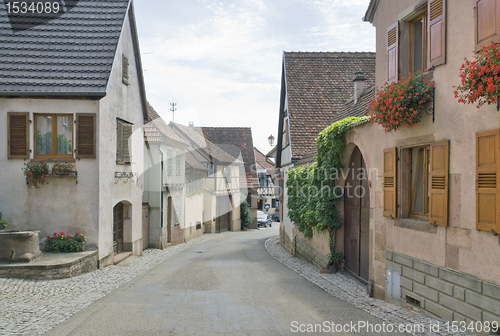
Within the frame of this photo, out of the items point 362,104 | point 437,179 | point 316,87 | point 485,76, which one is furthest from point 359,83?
point 485,76

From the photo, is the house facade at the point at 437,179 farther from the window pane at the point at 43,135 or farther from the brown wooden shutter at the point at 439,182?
the window pane at the point at 43,135

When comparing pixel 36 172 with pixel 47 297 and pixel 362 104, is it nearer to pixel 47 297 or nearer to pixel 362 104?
pixel 47 297

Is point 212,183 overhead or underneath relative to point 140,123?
underneath

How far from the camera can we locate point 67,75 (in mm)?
12633

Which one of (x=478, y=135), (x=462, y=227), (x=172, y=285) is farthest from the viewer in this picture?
(x=172, y=285)

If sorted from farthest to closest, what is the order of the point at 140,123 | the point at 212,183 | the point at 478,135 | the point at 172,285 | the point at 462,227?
the point at 212,183, the point at 140,123, the point at 172,285, the point at 462,227, the point at 478,135

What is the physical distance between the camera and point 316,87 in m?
20.7

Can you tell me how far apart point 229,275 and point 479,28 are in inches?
353

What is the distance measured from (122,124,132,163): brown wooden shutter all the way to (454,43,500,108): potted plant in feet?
38.2

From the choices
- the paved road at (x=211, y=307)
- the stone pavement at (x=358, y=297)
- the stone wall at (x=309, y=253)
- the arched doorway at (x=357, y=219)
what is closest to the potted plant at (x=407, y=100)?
the stone pavement at (x=358, y=297)

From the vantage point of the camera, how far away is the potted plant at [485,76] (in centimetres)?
531

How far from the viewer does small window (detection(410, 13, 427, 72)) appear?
→ 8.38m

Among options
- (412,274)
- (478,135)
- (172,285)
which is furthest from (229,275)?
(478,135)

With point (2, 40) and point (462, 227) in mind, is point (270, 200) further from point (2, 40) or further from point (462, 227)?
point (462, 227)
